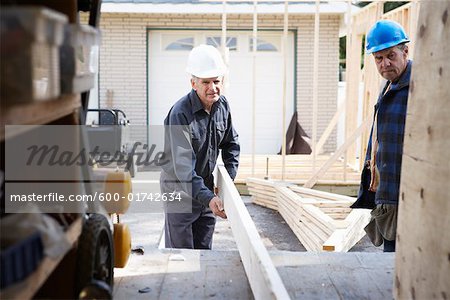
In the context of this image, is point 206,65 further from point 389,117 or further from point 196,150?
point 389,117

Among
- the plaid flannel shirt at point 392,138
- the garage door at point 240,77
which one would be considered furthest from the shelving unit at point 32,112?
the garage door at point 240,77

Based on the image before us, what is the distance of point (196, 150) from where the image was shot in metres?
4.98

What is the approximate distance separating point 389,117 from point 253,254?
6.81 feet

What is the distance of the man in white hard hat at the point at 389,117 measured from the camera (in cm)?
465

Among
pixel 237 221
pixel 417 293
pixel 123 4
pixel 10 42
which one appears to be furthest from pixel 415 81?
pixel 123 4

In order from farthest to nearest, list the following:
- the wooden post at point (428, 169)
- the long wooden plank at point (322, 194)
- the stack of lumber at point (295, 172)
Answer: the stack of lumber at point (295, 172)
the long wooden plank at point (322, 194)
the wooden post at point (428, 169)

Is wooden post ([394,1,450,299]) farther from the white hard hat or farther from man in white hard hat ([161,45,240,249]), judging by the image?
the white hard hat

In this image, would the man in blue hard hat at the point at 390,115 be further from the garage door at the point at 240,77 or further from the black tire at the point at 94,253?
the garage door at the point at 240,77

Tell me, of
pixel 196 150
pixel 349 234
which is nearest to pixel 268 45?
pixel 349 234

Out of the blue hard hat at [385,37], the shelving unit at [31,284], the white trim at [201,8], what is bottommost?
the shelving unit at [31,284]

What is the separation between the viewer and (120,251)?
10.8 feet

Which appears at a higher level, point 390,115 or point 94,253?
point 390,115

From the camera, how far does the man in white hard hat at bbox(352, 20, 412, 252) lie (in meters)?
4.65

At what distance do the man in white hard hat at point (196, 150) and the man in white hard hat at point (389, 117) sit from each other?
1215mm
